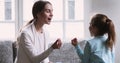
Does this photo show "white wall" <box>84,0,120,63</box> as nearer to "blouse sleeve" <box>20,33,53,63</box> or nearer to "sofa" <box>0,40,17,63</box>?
"sofa" <box>0,40,17,63</box>

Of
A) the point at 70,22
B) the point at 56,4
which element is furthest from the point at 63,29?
the point at 56,4

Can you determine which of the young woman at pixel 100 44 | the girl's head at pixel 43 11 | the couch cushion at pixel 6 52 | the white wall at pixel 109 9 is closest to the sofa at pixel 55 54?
the couch cushion at pixel 6 52

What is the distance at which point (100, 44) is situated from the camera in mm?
2277

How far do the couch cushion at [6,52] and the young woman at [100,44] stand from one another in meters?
1.28

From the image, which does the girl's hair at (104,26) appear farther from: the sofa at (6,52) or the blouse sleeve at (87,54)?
the sofa at (6,52)

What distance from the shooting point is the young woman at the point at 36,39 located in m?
2.10

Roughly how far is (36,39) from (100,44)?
0.56m

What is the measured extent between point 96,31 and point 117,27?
4.62 feet

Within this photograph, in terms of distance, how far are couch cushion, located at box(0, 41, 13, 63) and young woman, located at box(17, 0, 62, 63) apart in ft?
3.55

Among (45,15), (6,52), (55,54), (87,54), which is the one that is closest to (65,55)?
(55,54)

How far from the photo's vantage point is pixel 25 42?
2.13 metres

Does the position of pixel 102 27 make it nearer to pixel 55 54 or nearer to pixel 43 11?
pixel 43 11

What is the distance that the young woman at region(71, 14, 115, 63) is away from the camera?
7.35ft

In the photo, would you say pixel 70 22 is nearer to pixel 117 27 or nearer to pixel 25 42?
pixel 117 27
